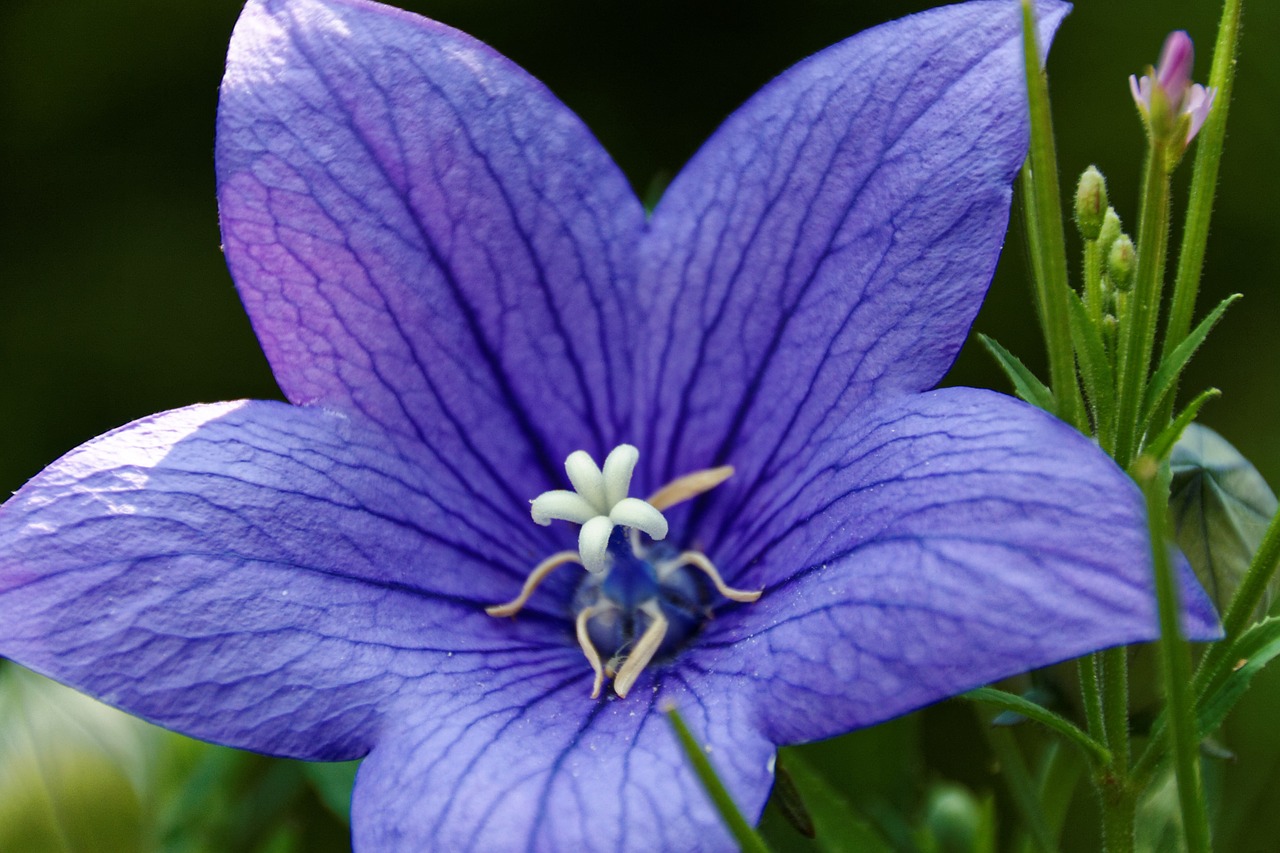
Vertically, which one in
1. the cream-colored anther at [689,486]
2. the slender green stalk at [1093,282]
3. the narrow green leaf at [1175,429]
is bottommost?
the cream-colored anther at [689,486]

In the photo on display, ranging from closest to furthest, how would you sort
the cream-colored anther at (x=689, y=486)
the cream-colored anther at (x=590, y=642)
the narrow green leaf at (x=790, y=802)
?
the narrow green leaf at (x=790, y=802), the cream-colored anther at (x=590, y=642), the cream-colored anther at (x=689, y=486)

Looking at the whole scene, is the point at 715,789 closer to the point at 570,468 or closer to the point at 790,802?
the point at 790,802

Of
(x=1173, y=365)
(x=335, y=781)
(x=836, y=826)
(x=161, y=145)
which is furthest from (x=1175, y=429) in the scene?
(x=161, y=145)

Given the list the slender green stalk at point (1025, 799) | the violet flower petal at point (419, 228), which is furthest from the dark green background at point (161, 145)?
the slender green stalk at point (1025, 799)

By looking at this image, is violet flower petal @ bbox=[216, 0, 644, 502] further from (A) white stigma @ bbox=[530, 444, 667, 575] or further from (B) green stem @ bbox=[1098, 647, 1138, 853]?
(B) green stem @ bbox=[1098, 647, 1138, 853]

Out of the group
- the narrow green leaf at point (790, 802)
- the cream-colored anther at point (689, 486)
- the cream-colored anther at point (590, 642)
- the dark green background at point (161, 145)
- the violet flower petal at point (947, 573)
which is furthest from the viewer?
the dark green background at point (161, 145)

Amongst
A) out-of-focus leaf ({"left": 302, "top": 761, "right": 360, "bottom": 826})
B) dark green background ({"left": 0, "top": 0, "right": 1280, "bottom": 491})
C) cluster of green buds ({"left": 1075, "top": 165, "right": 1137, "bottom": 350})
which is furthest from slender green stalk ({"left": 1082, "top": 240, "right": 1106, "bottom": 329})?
dark green background ({"left": 0, "top": 0, "right": 1280, "bottom": 491})

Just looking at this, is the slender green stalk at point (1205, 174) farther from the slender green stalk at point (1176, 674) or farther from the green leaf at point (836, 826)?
the green leaf at point (836, 826)
